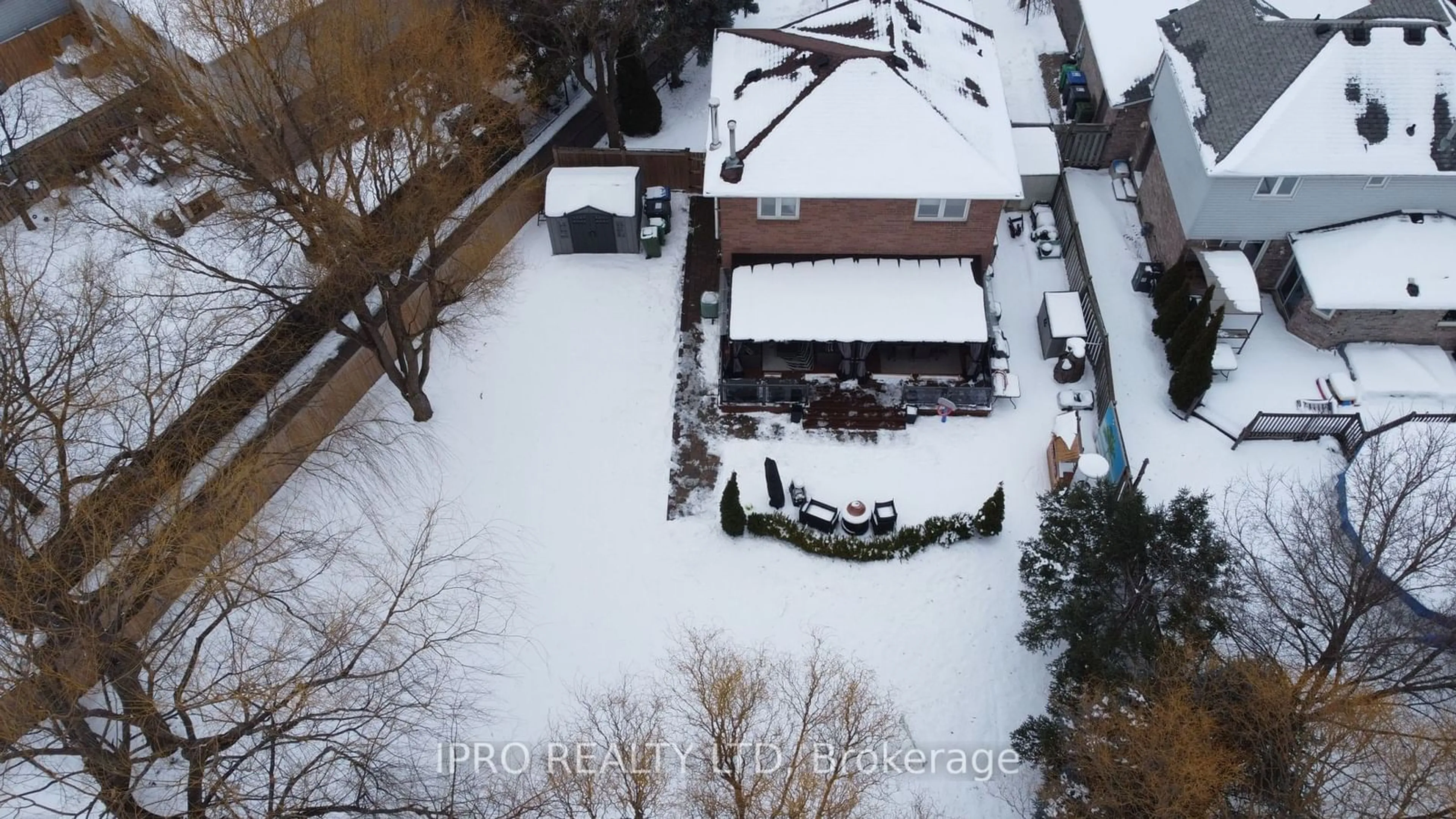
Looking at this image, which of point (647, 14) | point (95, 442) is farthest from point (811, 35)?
point (95, 442)

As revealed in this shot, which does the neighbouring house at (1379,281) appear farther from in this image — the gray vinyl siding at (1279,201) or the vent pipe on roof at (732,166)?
the vent pipe on roof at (732,166)

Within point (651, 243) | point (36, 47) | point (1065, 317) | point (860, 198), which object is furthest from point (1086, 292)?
point (36, 47)

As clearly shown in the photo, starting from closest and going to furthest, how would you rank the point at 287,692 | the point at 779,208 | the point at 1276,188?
the point at 287,692 < the point at 1276,188 < the point at 779,208

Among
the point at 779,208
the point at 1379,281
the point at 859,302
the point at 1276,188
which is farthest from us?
→ the point at 779,208

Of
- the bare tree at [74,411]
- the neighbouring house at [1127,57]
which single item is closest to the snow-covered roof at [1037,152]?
the neighbouring house at [1127,57]

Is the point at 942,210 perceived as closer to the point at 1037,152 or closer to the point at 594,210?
the point at 1037,152

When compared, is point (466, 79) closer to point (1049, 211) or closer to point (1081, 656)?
point (1049, 211)
